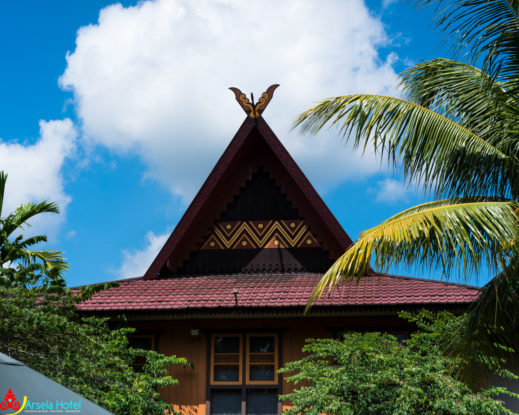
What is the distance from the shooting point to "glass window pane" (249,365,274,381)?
11.6m

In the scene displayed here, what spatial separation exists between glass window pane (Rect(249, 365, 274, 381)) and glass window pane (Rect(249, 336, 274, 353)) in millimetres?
283

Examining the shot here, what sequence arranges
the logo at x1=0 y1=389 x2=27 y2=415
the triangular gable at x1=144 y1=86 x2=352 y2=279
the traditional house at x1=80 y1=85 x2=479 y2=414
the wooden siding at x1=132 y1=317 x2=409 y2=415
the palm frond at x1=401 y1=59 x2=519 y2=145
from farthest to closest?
the triangular gable at x1=144 y1=86 x2=352 y2=279
the wooden siding at x1=132 y1=317 x2=409 y2=415
the traditional house at x1=80 y1=85 x2=479 y2=414
the palm frond at x1=401 y1=59 x2=519 y2=145
the logo at x1=0 y1=389 x2=27 y2=415

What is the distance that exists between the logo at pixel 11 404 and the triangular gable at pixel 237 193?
888 centimetres

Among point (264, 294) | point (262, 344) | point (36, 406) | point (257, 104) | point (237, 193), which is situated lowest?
point (36, 406)

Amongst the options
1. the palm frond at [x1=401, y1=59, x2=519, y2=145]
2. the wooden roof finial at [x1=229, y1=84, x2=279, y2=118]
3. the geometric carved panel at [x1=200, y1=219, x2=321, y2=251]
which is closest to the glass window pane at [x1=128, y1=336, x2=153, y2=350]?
the geometric carved panel at [x1=200, y1=219, x2=321, y2=251]

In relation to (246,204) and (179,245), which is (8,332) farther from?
(246,204)

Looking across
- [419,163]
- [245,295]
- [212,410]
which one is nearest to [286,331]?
[245,295]

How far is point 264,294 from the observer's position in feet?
36.9

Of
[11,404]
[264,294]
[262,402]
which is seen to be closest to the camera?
[11,404]

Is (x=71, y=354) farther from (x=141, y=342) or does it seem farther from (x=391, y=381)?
(x=391, y=381)

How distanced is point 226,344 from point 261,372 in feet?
2.68

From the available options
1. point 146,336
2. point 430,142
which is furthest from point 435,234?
point 146,336

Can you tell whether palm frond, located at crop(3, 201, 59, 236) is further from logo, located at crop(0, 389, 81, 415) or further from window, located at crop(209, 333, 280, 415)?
logo, located at crop(0, 389, 81, 415)

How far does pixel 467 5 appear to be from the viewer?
332 inches
